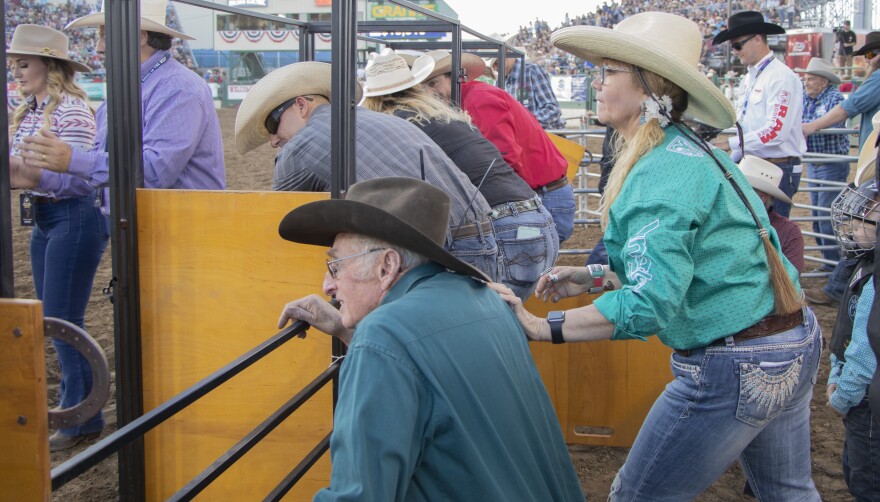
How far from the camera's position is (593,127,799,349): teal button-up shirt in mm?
2102

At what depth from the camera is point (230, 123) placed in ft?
69.6

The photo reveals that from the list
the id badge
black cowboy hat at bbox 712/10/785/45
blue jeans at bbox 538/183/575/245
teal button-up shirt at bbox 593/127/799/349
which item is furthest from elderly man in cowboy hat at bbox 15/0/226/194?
black cowboy hat at bbox 712/10/785/45

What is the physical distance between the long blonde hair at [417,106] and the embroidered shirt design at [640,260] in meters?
1.65

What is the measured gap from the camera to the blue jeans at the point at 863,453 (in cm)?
287

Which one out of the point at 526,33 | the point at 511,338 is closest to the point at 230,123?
the point at 511,338

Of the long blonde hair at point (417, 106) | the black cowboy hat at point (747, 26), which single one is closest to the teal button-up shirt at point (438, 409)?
the long blonde hair at point (417, 106)

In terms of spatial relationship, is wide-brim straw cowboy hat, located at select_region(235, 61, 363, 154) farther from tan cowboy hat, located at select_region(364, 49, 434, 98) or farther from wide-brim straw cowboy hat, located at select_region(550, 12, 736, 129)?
wide-brim straw cowboy hat, located at select_region(550, 12, 736, 129)

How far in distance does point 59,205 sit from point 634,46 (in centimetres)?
303

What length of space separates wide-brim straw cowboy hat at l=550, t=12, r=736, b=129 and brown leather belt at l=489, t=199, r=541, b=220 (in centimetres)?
111

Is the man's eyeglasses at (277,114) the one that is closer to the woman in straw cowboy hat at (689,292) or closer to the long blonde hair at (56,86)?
the woman in straw cowboy hat at (689,292)

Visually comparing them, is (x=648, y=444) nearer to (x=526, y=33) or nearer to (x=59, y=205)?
(x=59, y=205)

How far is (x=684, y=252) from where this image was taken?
83.4 inches

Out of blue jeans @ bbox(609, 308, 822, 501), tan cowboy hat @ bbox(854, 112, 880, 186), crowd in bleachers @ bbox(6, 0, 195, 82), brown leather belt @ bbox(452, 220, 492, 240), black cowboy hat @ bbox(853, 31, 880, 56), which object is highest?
crowd in bleachers @ bbox(6, 0, 195, 82)

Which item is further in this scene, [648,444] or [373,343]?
[648,444]
